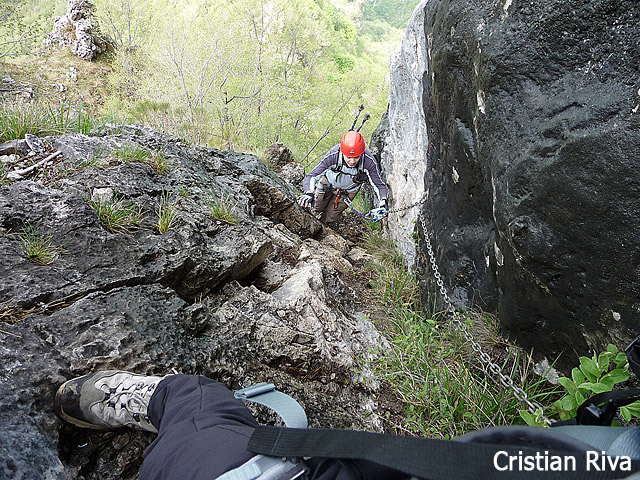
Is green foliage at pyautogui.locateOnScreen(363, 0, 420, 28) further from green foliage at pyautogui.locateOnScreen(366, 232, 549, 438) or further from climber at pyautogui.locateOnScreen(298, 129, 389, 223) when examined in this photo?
green foliage at pyautogui.locateOnScreen(366, 232, 549, 438)

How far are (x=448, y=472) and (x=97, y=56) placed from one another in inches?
1237

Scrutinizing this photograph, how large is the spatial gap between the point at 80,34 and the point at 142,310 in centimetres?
3005

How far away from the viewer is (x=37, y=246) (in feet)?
8.20

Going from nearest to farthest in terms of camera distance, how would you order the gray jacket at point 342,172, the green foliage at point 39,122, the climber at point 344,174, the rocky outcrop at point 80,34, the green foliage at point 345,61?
the green foliage at point 39,122 → the climber at point 344,174 → the gray jacket at point 342,172 → the rocky outcrop at point 80,34 → the green foliage at point 345,61

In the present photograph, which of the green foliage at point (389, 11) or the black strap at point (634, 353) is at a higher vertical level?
the green foliage at point (389, 11)

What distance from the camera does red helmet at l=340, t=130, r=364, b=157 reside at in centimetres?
566

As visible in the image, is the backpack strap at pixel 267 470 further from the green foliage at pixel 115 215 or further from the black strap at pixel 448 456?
the green foliage at pixel 115 215

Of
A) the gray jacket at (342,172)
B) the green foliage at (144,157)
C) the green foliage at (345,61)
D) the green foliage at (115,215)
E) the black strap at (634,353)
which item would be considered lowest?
the green foliage at (115,215)

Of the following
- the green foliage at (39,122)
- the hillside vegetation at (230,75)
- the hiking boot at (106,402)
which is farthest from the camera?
the hillside vegetation at (230,75)

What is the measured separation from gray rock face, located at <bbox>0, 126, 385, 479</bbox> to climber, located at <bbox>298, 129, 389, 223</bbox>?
6.06 ft

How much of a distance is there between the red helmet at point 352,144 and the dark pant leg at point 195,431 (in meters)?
4.72

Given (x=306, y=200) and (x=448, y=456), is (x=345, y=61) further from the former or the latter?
(x=448, y=456)

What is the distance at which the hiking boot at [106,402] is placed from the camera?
1.74m

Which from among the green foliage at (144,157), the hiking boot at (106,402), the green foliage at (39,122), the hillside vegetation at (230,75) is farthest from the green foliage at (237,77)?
the hiking boot at (106,402)
